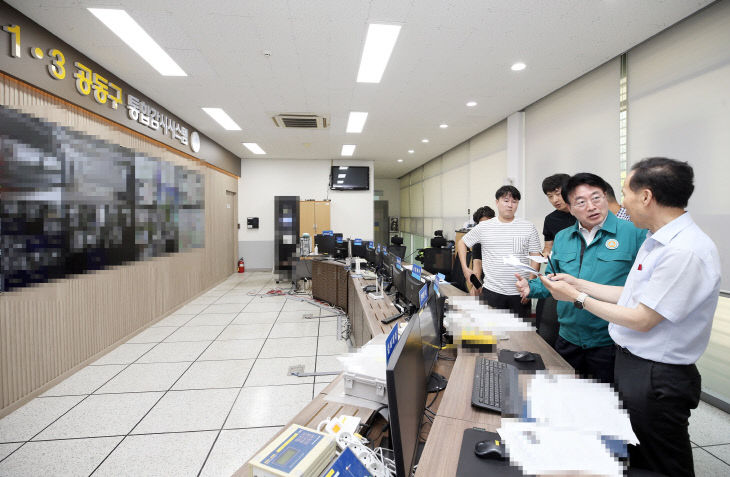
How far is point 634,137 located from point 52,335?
6229 mm

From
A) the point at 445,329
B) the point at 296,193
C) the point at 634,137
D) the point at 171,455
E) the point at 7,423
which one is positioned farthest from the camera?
the point at 296,193

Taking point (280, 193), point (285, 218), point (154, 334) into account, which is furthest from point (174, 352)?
point (280, 193)

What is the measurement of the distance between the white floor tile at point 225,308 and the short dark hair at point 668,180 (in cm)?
542

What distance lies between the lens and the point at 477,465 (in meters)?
0.85

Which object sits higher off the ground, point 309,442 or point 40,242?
point 40,242

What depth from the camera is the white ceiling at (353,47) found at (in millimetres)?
2621

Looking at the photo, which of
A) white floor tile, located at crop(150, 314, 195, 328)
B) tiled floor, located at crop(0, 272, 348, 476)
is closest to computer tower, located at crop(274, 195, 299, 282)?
white floor tile, located at crop(150, 314, 195, 328)

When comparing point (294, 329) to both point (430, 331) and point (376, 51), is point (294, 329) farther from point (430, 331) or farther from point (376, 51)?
point (376, 51)

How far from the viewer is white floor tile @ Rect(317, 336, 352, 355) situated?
363 cm

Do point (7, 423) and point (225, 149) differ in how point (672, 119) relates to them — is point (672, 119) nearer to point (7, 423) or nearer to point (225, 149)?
point (7, 423)

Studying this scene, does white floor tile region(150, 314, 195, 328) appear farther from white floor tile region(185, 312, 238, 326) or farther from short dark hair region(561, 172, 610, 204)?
short dark hair region(561, 172, 610, 204)

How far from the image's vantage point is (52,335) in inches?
115

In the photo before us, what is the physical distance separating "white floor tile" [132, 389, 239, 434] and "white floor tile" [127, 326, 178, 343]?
1.61 meters

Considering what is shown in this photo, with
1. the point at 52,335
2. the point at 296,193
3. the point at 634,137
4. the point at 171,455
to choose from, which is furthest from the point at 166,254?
the point at 634,137
